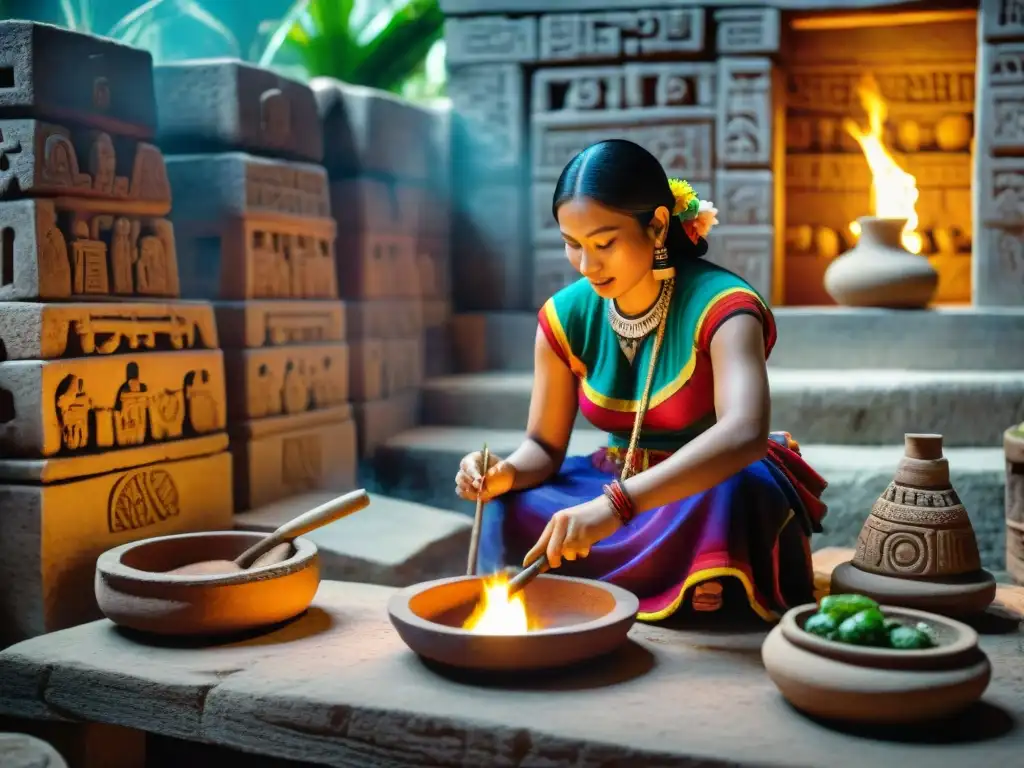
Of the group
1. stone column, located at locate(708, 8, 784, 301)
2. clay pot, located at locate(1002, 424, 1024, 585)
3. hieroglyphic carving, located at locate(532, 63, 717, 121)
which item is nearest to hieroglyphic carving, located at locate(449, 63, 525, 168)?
hieroglyphic carving, located at locate(532, 63, 717, 121)

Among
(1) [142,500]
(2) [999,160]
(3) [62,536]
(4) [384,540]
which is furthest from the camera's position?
(2) [999,160]

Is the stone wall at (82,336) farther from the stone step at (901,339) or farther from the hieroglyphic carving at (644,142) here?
the stone step at (901,339)

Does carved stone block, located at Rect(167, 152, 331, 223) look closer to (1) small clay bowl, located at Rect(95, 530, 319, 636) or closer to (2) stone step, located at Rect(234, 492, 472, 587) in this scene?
(2) stone step, located at Rect(234, 492, 472, 587)

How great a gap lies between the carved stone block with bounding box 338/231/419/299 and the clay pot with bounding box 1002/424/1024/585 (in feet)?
9.01

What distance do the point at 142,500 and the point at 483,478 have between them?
124cm

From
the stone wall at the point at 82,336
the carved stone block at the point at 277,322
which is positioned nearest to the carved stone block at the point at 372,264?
the carved stone block at the point at 277,322

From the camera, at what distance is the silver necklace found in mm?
2662

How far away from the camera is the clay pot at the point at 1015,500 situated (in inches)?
122

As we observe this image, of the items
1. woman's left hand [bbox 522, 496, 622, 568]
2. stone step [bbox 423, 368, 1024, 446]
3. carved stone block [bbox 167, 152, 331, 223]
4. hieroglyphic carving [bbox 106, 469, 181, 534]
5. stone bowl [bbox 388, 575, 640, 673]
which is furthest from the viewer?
stone step [bbox 423, 368, 1024, 446]

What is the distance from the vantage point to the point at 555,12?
223 inches

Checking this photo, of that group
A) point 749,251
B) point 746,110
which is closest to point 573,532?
point 749,251

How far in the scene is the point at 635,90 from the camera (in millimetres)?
5605

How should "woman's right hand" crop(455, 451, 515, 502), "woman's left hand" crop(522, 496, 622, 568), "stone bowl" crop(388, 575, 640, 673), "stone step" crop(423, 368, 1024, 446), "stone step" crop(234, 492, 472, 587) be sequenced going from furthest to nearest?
1. "stone step" crop(423, 368, 1024, 446)
2. "stone step" crop(234, 492, 472, 587)
3. "woman's right hand" crop(455, 451, 515, 502)
4. "woman's left hand" crop(522, 496, 622, 568)
5. "stone bowl" crop(388, 575, 640, 673)

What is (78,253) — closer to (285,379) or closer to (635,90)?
(285,379)
